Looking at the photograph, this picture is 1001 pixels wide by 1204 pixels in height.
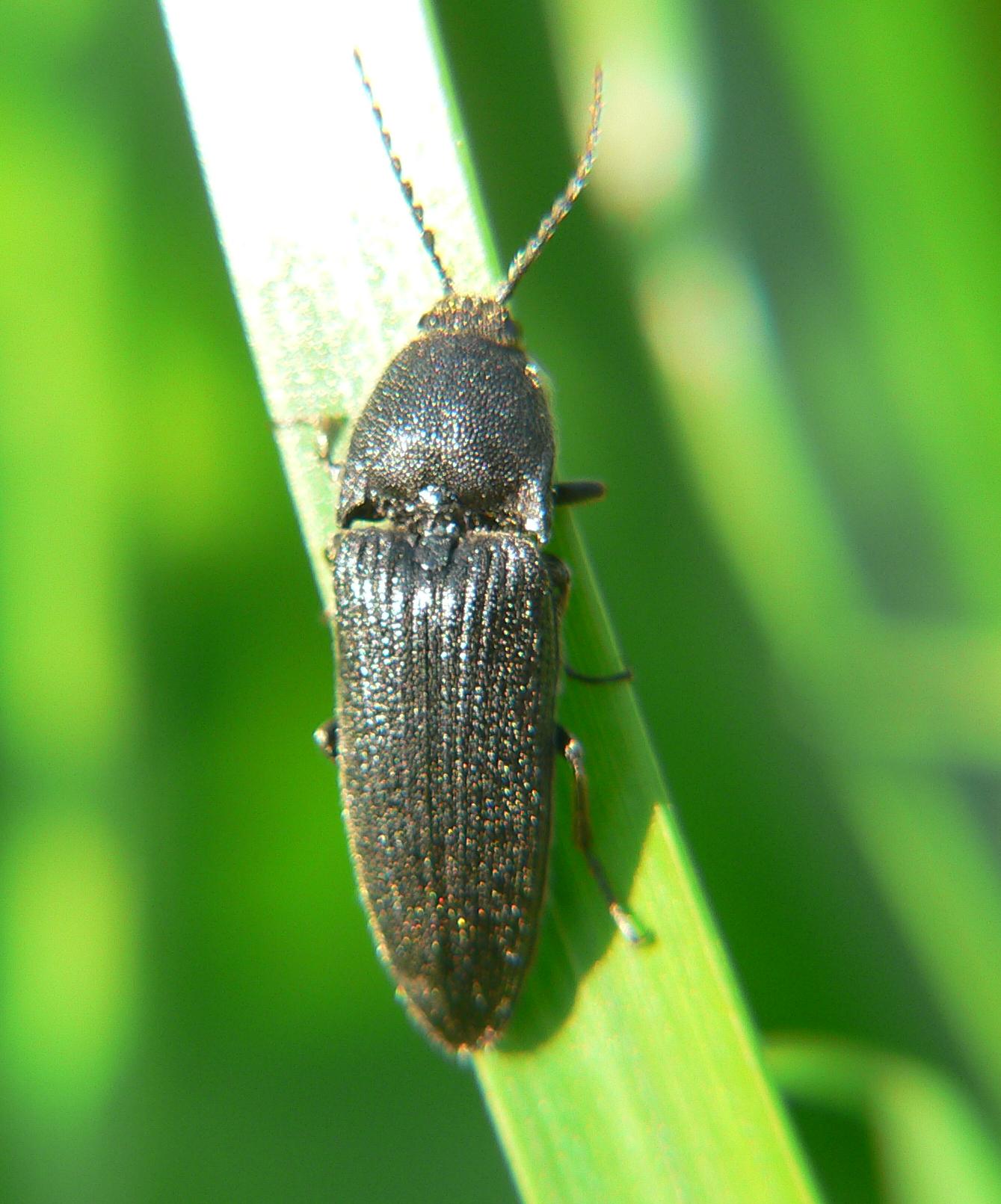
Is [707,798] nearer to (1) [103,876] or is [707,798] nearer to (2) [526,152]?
(1) [103,876]

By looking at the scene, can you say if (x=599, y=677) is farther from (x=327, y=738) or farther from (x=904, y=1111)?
(x=904, y=1111)

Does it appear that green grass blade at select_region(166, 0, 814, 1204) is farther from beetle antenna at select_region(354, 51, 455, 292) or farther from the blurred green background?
the blurred green background

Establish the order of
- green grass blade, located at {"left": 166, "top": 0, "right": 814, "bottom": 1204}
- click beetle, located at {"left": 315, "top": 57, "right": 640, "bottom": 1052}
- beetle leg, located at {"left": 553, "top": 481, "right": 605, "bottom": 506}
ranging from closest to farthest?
green grass blade, located at {"left": 166, "top": 0, "right": 814, "bottom": 1204}, click beetle, located at {"left": 315, "top": 57, "right": 640, "bottom": 1052}, beetle leg, located at {"left": 553, "top": 481, "right": 605, "bottom": 506}

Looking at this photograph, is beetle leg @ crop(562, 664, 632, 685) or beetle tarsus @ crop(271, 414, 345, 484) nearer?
beetle leg @ crop(562, 664, 632, 685)

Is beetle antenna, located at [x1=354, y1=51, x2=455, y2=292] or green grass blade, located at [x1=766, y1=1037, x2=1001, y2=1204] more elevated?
beetle antenna, located at [x1=354, y1=51, x2=455, y2=292]

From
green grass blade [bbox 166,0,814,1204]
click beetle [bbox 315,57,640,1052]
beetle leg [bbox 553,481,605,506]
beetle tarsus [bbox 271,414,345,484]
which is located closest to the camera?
green grass blade [bbox 166,0,814,1204]

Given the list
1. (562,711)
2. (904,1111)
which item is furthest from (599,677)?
(904,1111)

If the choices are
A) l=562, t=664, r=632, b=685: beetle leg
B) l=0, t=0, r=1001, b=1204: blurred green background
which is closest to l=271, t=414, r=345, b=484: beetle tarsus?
l=0, t=0, r=1001, b=1204: blurred green background
